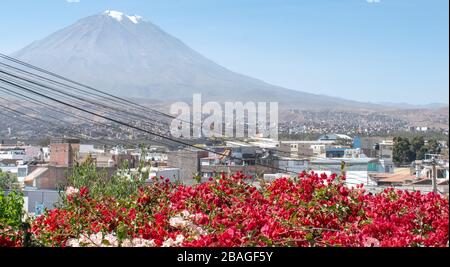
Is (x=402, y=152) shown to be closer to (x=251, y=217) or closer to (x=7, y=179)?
(x=7, y=179)

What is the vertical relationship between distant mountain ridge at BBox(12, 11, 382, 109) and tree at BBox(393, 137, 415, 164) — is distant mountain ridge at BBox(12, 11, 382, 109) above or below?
above

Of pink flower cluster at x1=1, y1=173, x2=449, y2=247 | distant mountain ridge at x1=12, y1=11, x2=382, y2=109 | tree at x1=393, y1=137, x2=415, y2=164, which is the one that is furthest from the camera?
distant mountain ridge at x1=12, y1=11, x2=382, y2=109

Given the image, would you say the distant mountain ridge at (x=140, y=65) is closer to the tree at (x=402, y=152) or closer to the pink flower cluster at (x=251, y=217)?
the tree at (x=402, y=152)

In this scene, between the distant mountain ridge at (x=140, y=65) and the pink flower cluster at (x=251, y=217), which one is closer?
the pink flower cluster at (x=251, y=217)

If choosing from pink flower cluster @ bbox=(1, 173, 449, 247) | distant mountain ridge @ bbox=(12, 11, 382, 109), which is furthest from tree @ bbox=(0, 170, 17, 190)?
distant mountain ridge @ bbox=(12, 11, 382, 109)

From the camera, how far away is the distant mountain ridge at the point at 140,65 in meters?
98.5

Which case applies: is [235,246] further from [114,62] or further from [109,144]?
[114,62]

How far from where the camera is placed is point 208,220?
9.72ft

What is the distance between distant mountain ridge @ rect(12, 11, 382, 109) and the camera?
9850 centimetres

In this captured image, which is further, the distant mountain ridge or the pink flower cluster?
the distant mountain ridge

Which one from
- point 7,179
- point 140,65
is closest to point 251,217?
point 7,179

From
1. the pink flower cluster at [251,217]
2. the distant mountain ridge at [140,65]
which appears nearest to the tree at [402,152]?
the pink flower cluster at [251,217]

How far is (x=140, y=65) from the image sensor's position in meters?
128

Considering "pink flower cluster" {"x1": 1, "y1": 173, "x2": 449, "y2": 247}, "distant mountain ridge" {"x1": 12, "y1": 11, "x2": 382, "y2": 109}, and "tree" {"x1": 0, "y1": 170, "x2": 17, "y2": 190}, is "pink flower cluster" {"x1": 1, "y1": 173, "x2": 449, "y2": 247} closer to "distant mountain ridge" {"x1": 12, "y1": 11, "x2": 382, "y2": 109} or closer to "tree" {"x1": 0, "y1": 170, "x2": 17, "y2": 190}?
"tree" {"x1": 0, "y1": 170, "x2": 17, "y2": 190}
